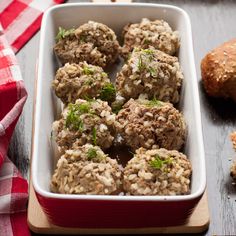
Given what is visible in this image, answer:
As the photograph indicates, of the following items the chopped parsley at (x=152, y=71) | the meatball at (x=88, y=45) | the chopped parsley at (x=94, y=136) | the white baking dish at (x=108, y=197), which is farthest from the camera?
the meatball at (x=88, y=45)

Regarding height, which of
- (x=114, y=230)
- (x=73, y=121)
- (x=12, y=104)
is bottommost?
(x=114, y=230)

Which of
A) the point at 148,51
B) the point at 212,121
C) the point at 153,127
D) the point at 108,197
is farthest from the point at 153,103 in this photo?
the point at 108,197

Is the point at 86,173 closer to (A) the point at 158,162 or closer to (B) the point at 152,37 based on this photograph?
(A) the point at 158,162

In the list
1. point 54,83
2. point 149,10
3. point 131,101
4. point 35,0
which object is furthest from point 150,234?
point 35,0

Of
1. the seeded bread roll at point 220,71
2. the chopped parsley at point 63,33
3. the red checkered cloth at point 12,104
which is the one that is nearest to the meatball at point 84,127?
the red checkered cloth at point 12,104

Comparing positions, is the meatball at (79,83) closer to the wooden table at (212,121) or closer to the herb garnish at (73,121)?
the herb garnish at (73,121)

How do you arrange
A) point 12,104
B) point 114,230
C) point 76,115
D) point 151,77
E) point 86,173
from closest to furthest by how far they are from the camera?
point 86,173 → point 114,230 → point 76,115 → point 151,77 → point 12,104
